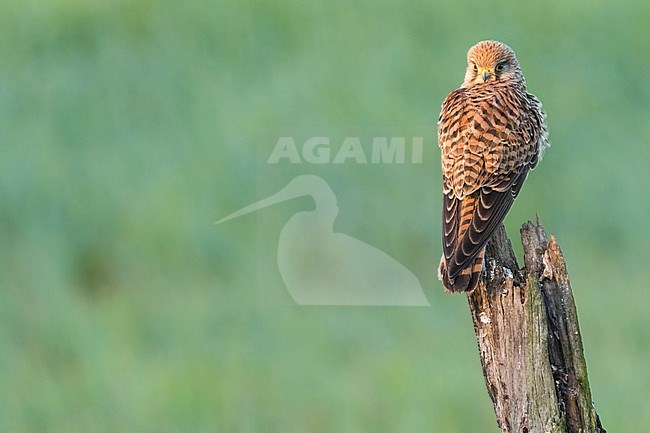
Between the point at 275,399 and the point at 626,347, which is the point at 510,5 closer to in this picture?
the point at 626,347

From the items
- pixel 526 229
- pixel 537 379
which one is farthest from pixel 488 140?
pixel 537 379

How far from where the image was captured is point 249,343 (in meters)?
7.71

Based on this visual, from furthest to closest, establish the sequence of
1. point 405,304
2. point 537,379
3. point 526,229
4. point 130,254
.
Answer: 1. point 130,254
2. point 405,304
3. point 526,229
4. point 537,379

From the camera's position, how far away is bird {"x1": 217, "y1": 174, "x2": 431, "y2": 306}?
8195 mm

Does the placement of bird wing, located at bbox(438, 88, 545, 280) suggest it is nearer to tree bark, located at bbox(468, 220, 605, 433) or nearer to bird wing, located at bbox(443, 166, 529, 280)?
bird wing, located at bbox(443, 166, 529, 280)

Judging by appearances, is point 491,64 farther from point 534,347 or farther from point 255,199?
point 255,199

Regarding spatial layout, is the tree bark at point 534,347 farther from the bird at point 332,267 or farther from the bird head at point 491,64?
the bird at point 332,267

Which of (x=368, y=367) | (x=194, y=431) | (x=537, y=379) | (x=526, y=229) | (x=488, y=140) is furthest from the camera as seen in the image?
(x=368, y=367)

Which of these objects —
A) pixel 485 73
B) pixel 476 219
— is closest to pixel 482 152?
pixel 476 219

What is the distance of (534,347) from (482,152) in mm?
1211

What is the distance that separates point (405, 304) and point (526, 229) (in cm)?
366

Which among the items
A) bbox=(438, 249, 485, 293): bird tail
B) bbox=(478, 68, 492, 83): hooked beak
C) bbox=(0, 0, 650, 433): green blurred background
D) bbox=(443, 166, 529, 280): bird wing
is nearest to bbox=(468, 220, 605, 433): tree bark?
bbox=(438, 249, 485, 293): bird tail

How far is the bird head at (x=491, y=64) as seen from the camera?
5.79 meters

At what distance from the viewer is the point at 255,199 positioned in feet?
29.0
